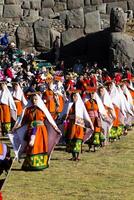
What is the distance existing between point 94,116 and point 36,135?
2991 mm

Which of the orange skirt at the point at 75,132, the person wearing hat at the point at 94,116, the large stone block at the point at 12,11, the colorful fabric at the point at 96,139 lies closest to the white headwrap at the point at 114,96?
the person wearing hat at the point at 94,116

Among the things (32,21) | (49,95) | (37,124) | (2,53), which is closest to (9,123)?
(49,95)

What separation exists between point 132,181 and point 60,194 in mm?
1597

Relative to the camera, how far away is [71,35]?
36031 millimetres

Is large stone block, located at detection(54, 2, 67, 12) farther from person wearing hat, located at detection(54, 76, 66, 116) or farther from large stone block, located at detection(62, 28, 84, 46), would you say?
person wearing hat, located at detection(54, 76, 66, 116)

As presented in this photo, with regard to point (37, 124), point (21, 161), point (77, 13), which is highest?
point (77, 13)

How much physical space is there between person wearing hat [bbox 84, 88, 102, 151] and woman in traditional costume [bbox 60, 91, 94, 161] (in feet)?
2.98

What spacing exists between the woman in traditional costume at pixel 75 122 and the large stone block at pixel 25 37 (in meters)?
22.6

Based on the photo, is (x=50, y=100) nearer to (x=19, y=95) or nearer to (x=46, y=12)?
(x=19, y=95)

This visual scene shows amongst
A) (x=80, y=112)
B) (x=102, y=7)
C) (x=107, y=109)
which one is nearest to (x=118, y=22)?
(x=102, y=7)

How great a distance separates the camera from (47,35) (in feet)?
119

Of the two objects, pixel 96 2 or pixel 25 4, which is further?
pixel 96 2

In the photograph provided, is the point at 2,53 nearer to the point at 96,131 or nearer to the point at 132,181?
the point at 96,131

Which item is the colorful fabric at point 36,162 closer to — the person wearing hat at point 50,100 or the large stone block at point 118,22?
the person wearing hat at point 50,100
